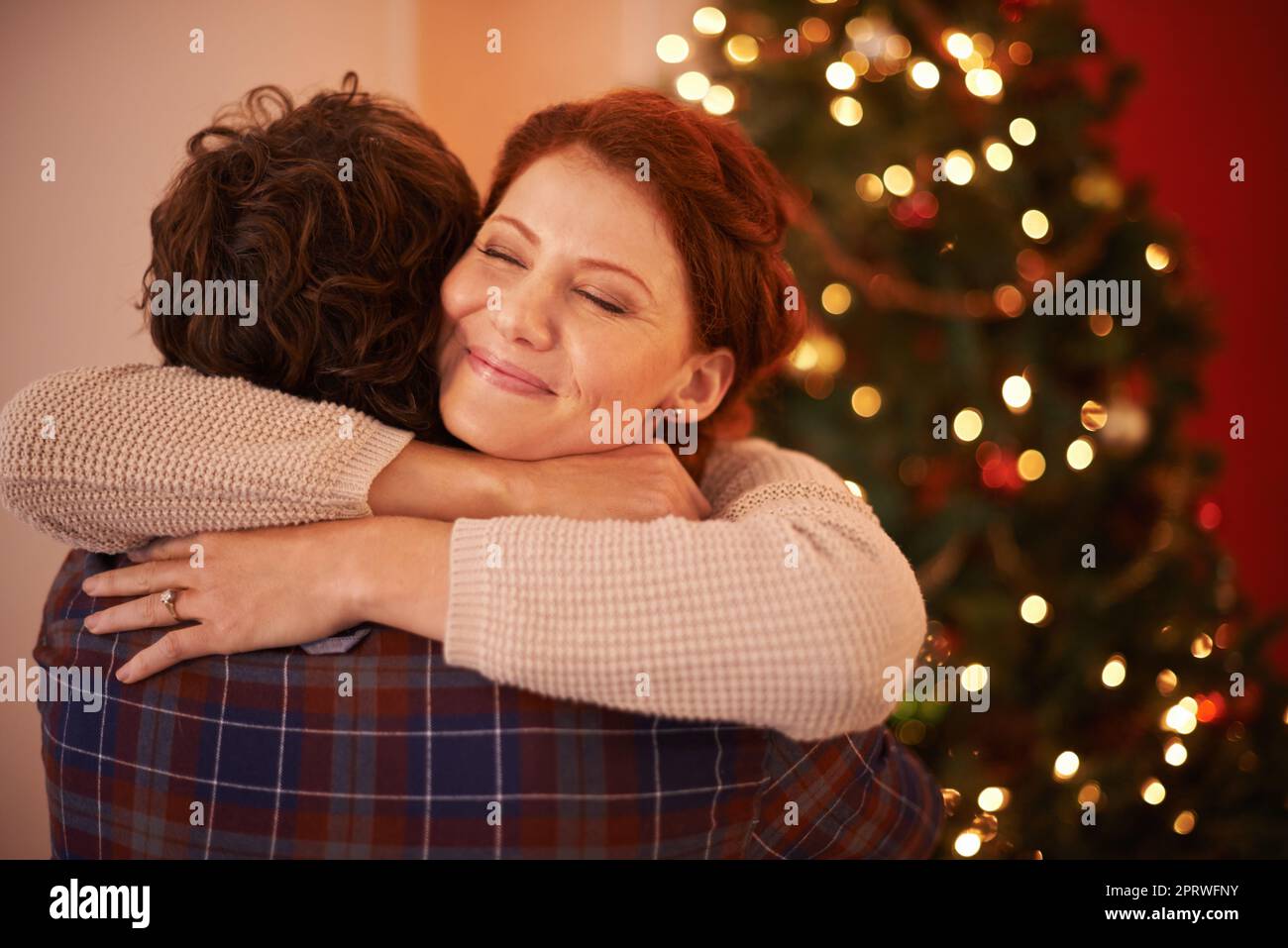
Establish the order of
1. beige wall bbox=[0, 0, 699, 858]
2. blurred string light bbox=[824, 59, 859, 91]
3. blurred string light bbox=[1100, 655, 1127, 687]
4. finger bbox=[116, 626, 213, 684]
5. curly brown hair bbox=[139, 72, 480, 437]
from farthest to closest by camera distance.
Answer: blurred string light bbox=[1100, 655, 1127, 687] → blurred string light bbox=[824, 59, 859, 91] → beige wall bbox=[0, 0, 699, 858] → curly brown hair bbox=[139, 72, 480, 437] → finger bbox=[116, 626, 213, 684]

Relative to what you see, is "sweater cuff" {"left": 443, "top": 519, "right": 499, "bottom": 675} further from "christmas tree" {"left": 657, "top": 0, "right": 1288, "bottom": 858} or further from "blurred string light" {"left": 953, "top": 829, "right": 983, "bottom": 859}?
"blurred string light" {"left": 953, "top": 829, "right": 983, "bottom": 859}

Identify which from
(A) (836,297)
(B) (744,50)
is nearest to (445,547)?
(A) (836,297)

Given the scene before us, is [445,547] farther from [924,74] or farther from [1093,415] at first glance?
[1093,415]

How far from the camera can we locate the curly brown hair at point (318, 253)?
1.03m

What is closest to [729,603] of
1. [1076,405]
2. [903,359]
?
[903,359]

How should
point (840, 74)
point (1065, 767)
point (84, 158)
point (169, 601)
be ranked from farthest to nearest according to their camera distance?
point (1065, 767)
point (840, 74)
point (84, 158)
point (169, 601)

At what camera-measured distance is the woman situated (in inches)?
31.9

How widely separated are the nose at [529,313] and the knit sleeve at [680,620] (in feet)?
0.85

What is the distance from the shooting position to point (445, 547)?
2.94ft

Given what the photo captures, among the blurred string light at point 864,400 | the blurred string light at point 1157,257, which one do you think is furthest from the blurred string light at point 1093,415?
the blurred string light at point 864,400

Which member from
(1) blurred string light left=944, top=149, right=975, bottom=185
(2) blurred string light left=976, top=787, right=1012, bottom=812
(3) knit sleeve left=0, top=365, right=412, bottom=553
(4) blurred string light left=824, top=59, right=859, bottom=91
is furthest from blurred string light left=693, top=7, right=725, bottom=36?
(2) blurred string light left=976, top=787, right=1012, bottom=812

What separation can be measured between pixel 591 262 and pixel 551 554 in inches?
15.2

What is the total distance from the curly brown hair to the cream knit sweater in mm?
72
